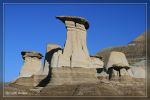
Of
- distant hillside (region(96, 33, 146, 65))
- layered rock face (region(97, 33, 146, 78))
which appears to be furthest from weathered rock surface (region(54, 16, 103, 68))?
distant hillside (region(96, 33, 146, 65))

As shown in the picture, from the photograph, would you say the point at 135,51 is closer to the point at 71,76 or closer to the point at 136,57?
the point at 136,57

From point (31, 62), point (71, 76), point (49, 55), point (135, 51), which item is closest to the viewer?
point (71, 76)

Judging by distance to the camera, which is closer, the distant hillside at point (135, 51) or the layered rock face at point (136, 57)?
the layered rock face at point (136, 57)

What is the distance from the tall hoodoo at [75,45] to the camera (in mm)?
32125

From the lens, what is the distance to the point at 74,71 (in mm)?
31578

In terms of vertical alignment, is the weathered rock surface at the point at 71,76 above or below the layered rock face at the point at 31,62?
below

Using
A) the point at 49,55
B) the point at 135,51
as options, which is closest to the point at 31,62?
the point at 49,55

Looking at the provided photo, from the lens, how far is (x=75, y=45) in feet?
107

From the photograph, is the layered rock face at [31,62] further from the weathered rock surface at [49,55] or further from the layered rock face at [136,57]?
the layered rock face at [136,57]

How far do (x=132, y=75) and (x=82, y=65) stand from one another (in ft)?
36.8

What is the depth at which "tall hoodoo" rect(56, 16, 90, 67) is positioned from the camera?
3212cm

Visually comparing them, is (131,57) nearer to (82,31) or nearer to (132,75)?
(132,75)

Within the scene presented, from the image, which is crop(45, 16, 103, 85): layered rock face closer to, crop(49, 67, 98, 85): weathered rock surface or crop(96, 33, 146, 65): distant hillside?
crop(49, 67, 98, 85): weathered rock surface

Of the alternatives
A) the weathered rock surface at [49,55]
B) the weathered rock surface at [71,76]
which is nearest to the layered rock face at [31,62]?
the weathered rock surface at [49,55]
